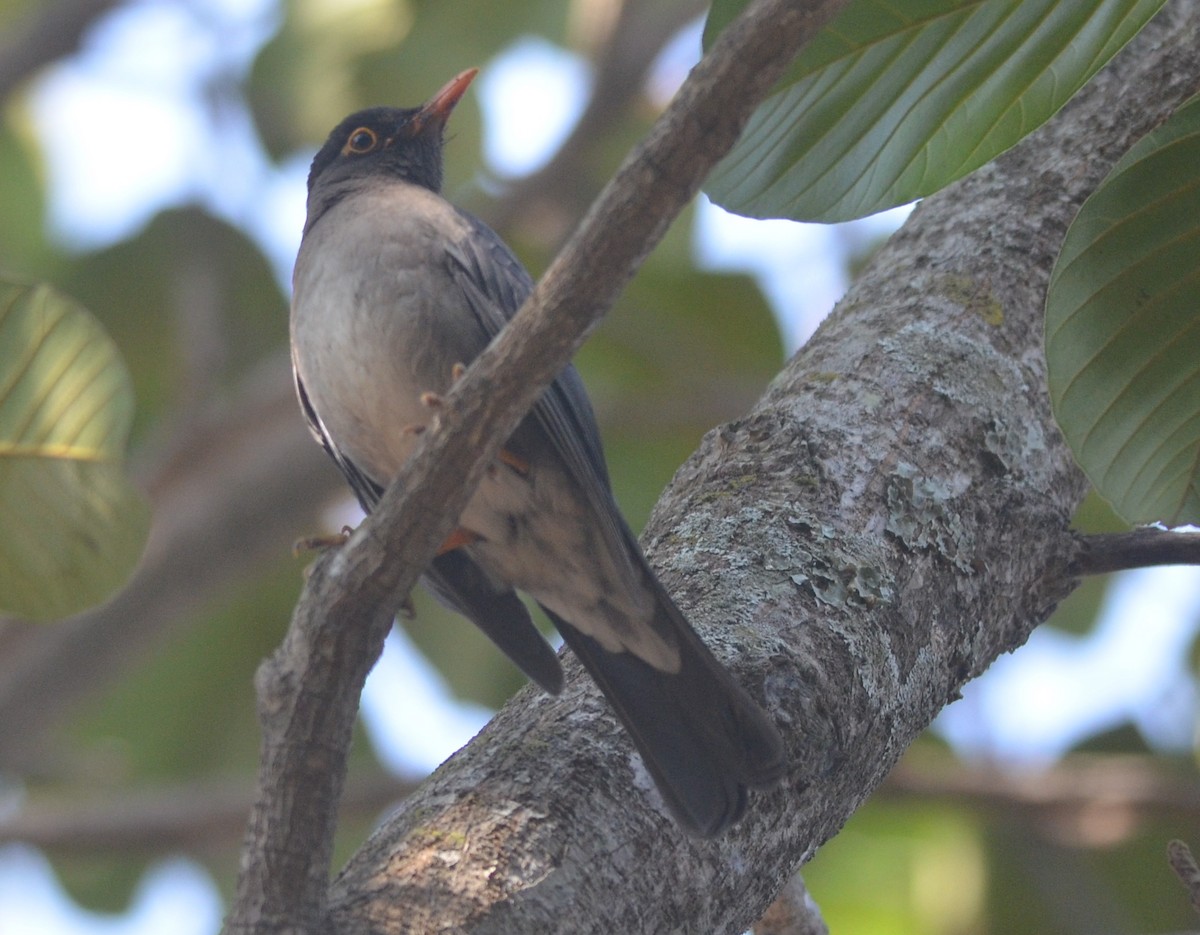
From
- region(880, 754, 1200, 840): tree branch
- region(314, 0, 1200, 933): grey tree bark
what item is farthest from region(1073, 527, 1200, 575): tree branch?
region(880, 754, 1200, 840): tree branch

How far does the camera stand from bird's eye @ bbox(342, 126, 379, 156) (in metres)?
4.39

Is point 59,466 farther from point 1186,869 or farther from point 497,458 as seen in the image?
point 1186,869

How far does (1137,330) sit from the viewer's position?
255 cm

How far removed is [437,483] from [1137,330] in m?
1.43

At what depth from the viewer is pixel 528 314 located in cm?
177

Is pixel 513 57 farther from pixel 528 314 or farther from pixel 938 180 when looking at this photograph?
pixel 528 314

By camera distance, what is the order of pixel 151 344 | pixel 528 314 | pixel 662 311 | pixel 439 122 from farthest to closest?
pixel 151 344
pixel 662 311
pixel 439 122
pixel 528 314

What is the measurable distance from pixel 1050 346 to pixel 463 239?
148 centimetres

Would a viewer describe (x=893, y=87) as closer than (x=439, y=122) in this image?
Yes

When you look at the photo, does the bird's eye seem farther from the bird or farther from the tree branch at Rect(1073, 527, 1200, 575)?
the tree branch at Rect(1073, 527, 1200, 575)

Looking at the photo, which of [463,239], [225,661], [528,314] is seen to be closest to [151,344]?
[225,661]

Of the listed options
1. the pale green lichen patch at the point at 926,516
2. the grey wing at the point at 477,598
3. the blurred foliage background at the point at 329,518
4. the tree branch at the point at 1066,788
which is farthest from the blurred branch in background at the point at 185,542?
the pale green lichen patch at the point at 926,516

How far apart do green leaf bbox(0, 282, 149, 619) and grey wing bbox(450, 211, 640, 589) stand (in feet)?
2.94

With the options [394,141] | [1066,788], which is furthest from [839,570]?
[1066,788]
